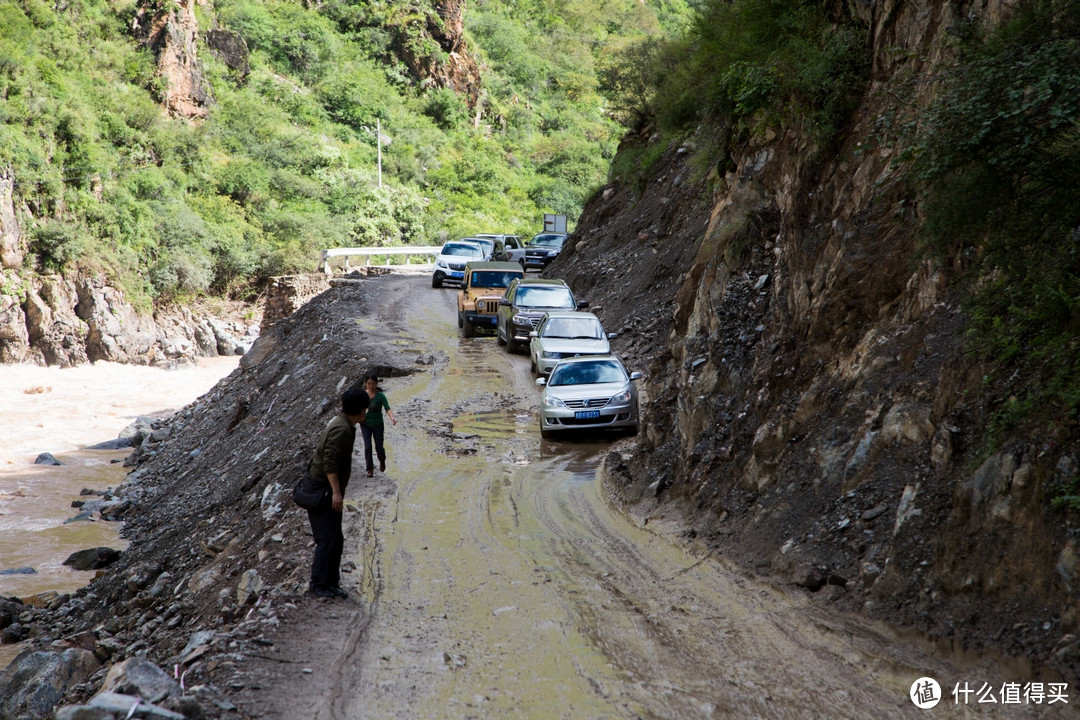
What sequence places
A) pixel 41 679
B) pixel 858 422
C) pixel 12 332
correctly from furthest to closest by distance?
pixel 12 332
pixel 41 679
pixel 858 422

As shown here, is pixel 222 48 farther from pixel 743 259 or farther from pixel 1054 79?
pixel 1054 79

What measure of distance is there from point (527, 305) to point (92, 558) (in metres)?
11.5

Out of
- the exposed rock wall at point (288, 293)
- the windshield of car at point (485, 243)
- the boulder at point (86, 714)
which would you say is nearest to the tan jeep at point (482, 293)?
the windshield of car at point (485, 243)

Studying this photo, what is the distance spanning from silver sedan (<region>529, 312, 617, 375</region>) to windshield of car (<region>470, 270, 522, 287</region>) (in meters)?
6.71

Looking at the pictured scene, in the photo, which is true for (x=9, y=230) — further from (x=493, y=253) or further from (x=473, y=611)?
(x=473, y=611)

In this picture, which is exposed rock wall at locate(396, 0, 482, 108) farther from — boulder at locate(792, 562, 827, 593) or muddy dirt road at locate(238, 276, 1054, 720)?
boulder at locate(792, 562, 827, 593)

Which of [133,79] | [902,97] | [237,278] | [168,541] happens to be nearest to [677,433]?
[902,97]

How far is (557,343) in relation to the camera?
18.3m

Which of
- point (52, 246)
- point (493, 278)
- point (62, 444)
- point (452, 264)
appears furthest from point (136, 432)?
point (452, 264)

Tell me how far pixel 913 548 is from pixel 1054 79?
3538mm

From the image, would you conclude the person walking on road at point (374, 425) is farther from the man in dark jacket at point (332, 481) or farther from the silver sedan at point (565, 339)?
the silver sedan at point (565, 339)

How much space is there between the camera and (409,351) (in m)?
22.5

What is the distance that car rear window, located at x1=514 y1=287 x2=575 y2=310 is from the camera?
2198 cm

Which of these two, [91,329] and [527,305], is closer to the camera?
[527,305]
